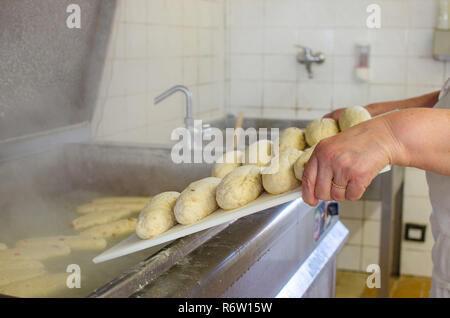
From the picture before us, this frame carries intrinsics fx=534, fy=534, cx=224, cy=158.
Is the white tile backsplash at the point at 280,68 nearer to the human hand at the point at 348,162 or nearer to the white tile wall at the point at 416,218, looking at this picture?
the white tile wall at the point at 416,218

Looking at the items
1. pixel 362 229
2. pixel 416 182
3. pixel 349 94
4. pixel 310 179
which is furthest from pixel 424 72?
pixel 310 179

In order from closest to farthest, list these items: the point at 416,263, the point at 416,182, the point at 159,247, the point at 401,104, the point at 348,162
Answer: the point at 348,162
the point at 159,247
the point at 401,104
the point at 416,182
the point at 416,263

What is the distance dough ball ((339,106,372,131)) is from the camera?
3.99 feet

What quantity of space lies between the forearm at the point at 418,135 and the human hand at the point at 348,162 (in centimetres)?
1

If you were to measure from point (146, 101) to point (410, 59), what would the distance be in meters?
1.57

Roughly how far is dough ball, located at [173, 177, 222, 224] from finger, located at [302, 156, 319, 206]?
190mm

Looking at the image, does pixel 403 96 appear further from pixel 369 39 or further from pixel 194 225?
pixel 194 225

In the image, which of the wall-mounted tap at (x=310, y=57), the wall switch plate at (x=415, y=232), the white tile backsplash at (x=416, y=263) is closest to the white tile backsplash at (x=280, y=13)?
the wall-mounted tap at (x=310, y=57)

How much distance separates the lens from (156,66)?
2545mm

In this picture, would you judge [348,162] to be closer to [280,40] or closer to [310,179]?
[310,179]

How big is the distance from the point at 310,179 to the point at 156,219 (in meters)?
0.29

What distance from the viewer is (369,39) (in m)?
3.11
